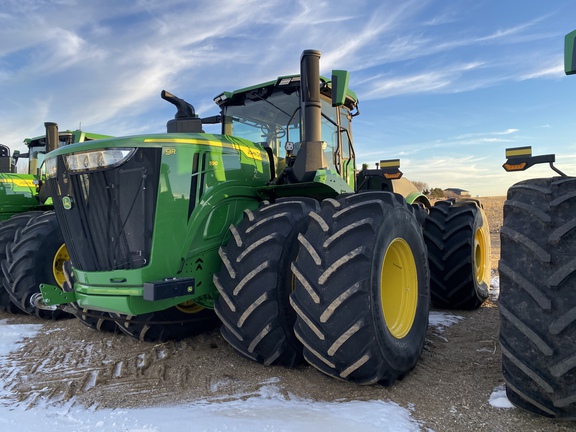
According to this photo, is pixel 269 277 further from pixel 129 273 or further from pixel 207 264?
pixel 129 273

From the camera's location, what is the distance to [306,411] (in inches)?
113

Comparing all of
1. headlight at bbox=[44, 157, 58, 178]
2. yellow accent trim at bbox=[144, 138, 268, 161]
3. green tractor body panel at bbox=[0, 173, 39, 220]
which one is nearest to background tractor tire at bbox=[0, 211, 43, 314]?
green tractor body panel at bbox=[0, 173, 39, 220]

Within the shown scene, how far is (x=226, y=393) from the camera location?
3.23 m

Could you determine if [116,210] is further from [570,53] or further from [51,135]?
[51,135]

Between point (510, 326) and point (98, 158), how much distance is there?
2.94 metres

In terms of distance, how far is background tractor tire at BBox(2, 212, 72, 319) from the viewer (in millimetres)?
5680

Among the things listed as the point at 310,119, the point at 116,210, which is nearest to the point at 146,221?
the point at 116,210

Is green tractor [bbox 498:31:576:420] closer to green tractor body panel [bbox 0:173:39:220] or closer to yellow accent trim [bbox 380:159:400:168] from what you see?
yellow accent trim [bbox 380:159:400:168]

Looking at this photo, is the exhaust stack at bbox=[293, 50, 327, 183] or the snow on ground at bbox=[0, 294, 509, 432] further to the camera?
the exhaust stack at bbox=[293, 50, 327, 183]

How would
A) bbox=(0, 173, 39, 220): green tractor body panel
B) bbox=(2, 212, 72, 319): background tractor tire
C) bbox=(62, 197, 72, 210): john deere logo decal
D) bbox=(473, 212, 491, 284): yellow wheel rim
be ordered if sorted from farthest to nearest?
bbox=(0, 173, 39, 220): green tractor body panel
bbox=(473, 212, 491, 284): yellow wheel rim
bbox=(2, 212, 72, 319): background tractor tire
bbox=(62, 197, 72, 210): john deere logo decal

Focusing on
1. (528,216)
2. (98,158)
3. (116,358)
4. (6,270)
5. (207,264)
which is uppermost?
(98,158)

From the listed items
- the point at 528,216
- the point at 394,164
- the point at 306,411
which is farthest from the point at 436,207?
the point at 306,411

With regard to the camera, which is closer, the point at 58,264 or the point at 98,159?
the point at 98,159

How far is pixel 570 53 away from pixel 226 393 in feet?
10.6
